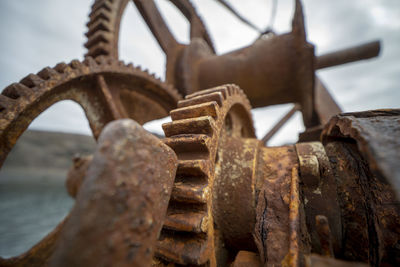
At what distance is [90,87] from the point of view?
1786 mm

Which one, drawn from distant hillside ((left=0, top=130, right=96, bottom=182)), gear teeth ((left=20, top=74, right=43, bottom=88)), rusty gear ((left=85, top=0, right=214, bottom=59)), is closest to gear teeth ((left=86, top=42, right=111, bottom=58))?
rusty gear ((left=85, top=0, right=214, bottom=59))

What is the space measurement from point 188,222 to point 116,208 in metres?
0.41

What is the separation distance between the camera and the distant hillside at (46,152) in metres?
14.4

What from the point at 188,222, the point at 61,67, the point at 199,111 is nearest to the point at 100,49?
the point at 61,67

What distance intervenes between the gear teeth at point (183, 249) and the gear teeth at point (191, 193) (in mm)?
163

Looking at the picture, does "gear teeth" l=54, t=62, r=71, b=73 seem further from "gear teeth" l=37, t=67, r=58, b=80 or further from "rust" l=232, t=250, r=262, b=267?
"rust" l=232, t=250, r=262, b=267

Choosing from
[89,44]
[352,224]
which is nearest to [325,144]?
[352,224]

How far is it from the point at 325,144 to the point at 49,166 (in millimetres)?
20287

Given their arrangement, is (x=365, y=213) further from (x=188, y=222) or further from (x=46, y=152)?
(x=46, y=152)

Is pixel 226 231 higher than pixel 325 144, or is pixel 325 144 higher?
pixel 325 144

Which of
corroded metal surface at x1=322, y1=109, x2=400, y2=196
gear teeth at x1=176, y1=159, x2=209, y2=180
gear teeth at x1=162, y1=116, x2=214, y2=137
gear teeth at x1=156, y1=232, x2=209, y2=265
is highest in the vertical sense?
gear teeth at x1=162, y1=116, x2=214, y2=137

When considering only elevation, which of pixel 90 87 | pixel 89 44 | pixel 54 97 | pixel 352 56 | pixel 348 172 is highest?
pixel 352 56

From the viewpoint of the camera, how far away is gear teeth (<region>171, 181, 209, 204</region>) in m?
0.83

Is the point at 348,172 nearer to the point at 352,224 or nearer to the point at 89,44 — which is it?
the point at 352,224
